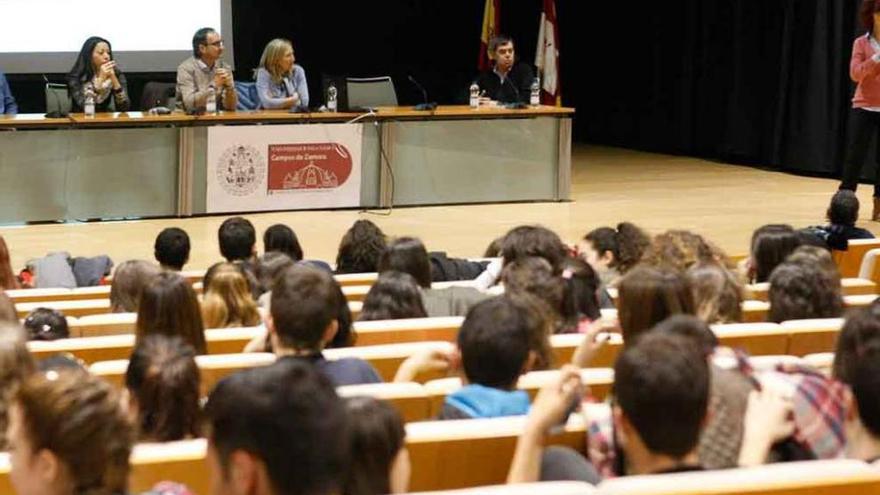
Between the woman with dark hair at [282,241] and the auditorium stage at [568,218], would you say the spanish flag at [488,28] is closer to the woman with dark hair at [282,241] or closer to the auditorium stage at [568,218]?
the auditorium stage at [568,218]

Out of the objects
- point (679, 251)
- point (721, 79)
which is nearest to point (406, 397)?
point (679, 251)

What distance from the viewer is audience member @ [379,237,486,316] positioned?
4910 millimetres

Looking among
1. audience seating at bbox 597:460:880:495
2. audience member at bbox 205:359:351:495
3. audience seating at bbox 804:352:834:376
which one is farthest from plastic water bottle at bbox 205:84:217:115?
audience member at bbox 205:359:351:495

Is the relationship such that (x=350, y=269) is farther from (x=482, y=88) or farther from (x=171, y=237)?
(x=482, y=88)

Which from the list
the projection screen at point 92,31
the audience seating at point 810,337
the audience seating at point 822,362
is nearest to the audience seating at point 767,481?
the audience seating at point 822,362

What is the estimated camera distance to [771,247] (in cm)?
534

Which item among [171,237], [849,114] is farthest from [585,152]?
[171,237]

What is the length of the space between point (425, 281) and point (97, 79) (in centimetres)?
508

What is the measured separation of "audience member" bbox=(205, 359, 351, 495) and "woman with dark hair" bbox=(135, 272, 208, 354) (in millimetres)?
2100

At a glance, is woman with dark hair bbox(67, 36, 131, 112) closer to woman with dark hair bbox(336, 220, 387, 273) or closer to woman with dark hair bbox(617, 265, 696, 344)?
woman with dark hair bbox(336, 220, 387, 273)

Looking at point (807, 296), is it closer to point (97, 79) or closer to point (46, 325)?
point (46, 325)

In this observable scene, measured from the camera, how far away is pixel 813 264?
4.43m

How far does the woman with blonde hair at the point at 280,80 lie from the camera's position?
32.1ft

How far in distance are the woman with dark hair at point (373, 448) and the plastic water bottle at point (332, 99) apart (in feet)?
25.7
